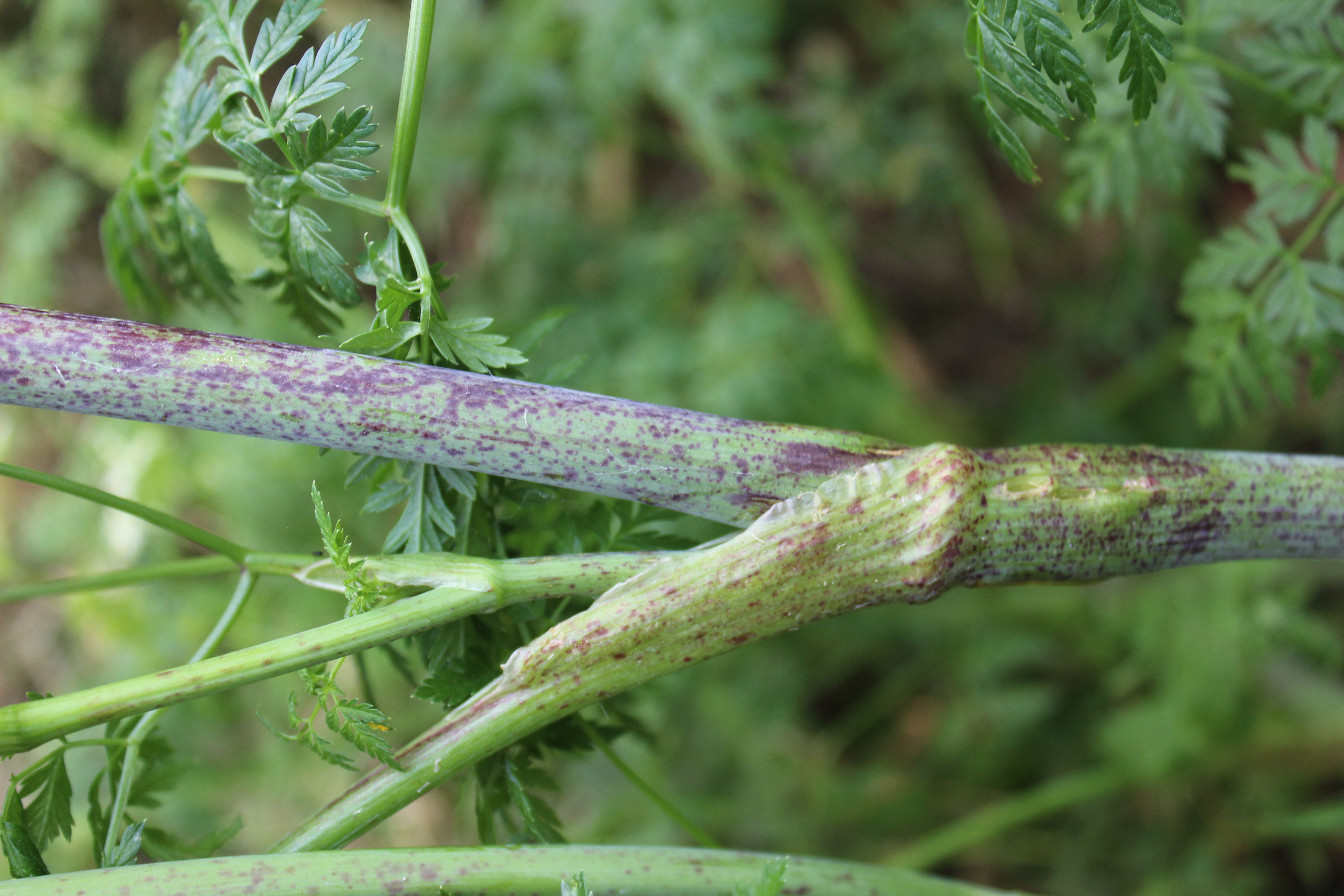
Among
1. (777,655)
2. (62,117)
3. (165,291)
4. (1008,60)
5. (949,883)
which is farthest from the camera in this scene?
(62,117)

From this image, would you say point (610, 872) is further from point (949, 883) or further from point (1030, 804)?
point (1030, 804)

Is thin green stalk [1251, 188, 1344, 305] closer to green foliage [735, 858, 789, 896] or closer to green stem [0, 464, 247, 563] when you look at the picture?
green foliage [735, 858, 789, 896]

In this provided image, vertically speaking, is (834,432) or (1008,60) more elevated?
(1008,60)

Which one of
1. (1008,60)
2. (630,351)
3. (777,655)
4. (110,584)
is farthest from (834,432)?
(777,655)

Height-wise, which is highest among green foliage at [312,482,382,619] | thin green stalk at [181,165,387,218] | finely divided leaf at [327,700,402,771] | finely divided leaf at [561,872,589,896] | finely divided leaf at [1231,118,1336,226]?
thin green stalk at [181,165,387,218]

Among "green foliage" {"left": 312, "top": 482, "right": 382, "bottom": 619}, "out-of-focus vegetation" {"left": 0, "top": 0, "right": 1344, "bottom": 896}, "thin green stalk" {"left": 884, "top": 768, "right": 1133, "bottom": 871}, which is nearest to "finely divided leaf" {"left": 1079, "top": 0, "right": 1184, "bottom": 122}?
"green foliage" {"left": 312, "top": 482, "right": 382, "bottom": 619}

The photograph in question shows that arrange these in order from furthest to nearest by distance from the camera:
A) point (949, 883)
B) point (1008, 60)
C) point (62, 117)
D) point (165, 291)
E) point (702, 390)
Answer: point (62, 117), point (702, 390), point (165, 291), point (949, 883), point (1008, 60)
